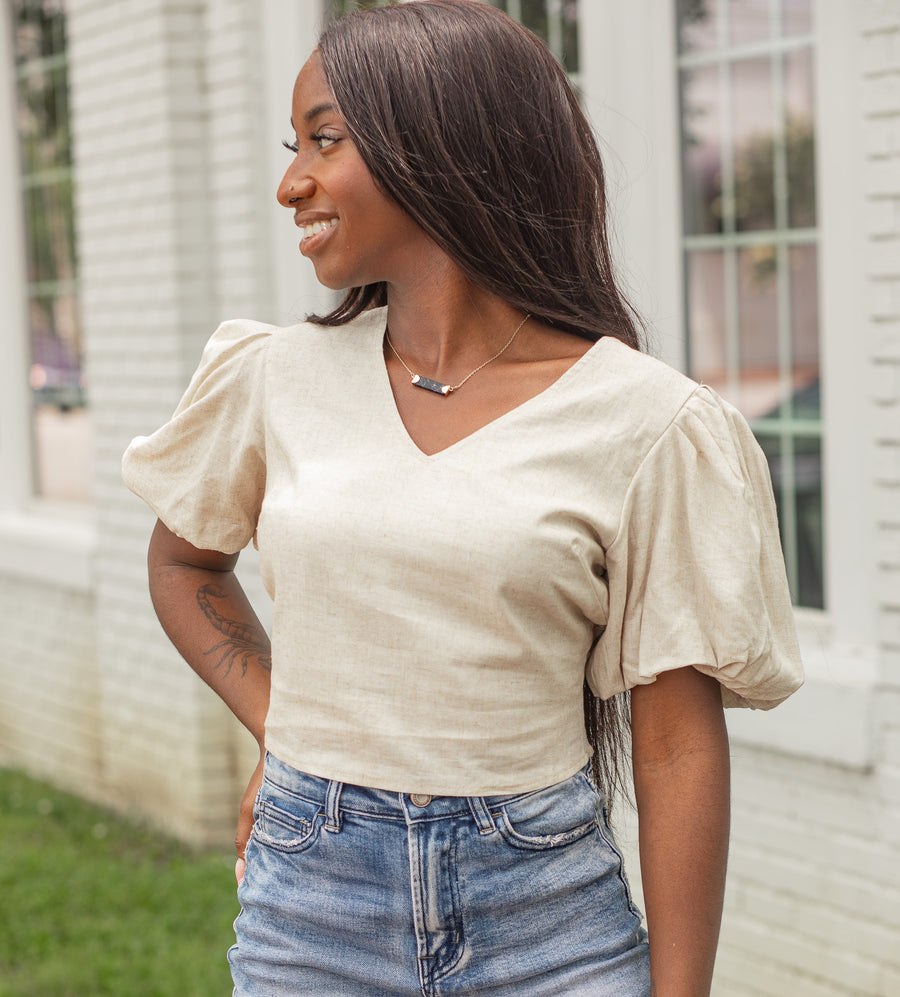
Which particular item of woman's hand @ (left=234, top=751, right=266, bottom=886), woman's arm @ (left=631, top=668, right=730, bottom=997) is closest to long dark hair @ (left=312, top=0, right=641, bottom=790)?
woman's arm @ (left=631, top=668, right=730, bottom=997)

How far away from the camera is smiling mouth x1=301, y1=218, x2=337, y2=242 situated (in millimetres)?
1601

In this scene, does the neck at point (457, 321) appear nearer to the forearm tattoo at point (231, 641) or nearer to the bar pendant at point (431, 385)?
the bar pendant at point (431, 385)

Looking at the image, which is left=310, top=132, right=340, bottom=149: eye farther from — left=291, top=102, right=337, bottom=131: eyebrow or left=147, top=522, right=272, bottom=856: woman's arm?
left=147, top=522, right=272, bottom=856: woman's arm

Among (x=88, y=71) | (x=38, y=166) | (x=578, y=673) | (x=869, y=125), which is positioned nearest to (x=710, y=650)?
(x=578, y=673)

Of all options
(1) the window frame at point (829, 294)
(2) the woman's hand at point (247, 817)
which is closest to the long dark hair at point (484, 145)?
(2) the woman's hand at point (247, 817)

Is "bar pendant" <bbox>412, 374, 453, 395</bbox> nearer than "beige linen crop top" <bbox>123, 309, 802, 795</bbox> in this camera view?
No

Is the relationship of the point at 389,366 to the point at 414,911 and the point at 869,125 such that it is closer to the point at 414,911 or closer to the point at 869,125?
the point at 414,911

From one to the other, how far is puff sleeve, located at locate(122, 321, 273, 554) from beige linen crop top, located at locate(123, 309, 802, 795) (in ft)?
0.48

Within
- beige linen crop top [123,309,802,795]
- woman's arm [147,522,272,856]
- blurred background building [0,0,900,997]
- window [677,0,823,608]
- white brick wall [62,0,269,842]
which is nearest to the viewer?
beige linen crop top [123,309,802,795]

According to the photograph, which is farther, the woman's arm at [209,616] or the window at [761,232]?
the window at [761,232]

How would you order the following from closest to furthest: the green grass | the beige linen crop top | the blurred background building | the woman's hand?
the beige linen crop top → the woman's hand → the blurred background building → the green grass

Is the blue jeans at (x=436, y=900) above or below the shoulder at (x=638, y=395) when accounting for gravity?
below

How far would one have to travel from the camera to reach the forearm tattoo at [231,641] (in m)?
1.85

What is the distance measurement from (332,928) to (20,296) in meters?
5.61
